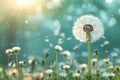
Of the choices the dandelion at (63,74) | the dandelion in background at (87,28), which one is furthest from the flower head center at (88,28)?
the dandelion at (63,74)

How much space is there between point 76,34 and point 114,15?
10.7ft

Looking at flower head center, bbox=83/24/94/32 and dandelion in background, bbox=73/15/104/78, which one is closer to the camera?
flower head center, bbox=83/24/94/32

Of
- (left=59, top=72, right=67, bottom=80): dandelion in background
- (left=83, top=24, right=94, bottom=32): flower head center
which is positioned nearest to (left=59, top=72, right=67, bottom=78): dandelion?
(left=59, top=72, right=67, bottom=80): dandelion in background

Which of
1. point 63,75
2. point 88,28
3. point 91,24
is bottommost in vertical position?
point 63,75

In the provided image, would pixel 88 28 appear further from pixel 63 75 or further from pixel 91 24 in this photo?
pixel 63 75

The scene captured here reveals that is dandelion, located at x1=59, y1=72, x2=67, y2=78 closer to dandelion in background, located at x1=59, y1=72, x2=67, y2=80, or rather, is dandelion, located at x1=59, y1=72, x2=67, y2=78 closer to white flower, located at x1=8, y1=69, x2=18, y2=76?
dandelion in background, located at x1=59, y1=72, x2=67, y2=80

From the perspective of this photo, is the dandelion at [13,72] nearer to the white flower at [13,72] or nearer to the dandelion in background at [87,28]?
the white flower at [13,72]

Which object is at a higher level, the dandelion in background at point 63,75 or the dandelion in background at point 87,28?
the dandelion in background at point 87,28

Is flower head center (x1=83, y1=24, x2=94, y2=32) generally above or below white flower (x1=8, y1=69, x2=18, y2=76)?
above

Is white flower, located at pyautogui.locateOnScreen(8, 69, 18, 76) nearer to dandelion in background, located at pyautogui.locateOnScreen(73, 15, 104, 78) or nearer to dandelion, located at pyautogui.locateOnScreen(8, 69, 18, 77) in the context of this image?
dandelion, located at pyautogui.locateOnScreen(8, 69, 18, 77)

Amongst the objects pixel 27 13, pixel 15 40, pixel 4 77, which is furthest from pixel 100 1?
pixel 4 77

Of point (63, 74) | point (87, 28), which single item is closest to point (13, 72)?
point (63, 74)

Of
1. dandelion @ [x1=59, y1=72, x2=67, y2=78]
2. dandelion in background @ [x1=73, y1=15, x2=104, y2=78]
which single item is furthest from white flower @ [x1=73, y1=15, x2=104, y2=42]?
dandelion @ [x1=59, y1=72, x2=67, y2=78]

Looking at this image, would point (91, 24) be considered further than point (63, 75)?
Yes
